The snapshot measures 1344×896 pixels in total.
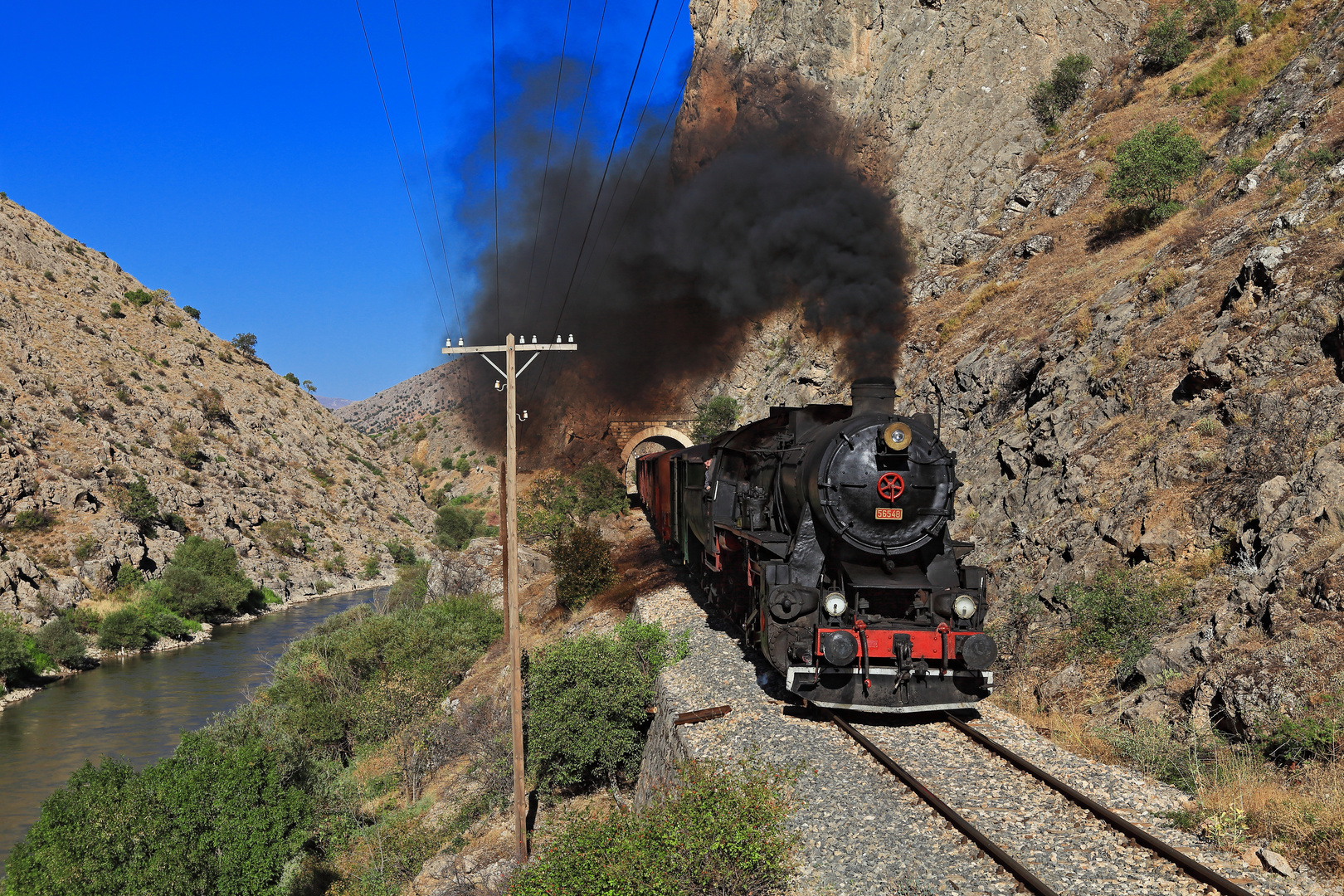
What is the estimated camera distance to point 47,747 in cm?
2500

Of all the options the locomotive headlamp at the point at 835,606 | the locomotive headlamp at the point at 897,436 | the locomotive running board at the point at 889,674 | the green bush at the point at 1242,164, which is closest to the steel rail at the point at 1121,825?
the locomotive running board at the point at 889,674

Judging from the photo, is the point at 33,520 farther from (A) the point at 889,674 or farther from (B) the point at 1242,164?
(B) the point at 1242,164

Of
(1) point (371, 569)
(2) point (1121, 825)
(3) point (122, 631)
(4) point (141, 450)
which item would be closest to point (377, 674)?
(3) point (122, 631)

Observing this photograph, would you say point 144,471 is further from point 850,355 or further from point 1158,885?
point 1158,885

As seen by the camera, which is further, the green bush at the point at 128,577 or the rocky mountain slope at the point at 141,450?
the rocky mountain slope at the point at 141,450

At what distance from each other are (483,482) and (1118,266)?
6239 cm

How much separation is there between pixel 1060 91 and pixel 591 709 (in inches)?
1456

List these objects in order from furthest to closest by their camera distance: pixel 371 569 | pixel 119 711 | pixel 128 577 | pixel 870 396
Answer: pixel 371 569, pixel 128 577, pixel 119 711, pixel 870 396

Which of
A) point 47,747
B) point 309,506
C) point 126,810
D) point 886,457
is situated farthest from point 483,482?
point 886,457

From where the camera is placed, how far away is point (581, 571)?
23547 millimetres

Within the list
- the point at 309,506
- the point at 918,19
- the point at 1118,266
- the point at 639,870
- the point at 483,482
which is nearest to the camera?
the point at 639,870

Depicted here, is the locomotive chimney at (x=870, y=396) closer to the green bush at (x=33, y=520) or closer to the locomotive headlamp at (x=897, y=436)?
the locomotive headlamp at (x=897, y=436)

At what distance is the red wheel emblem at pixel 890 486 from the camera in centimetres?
983

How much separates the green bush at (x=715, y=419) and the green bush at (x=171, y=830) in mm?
27981
